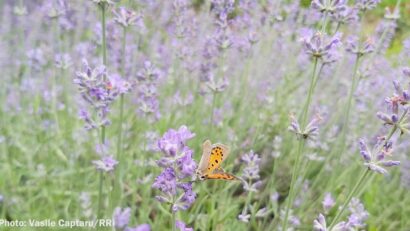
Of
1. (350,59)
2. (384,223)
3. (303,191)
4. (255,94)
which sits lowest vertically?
(384,223)

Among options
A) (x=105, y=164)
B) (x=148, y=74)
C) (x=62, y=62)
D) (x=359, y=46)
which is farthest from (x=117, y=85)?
(x=359, y=46)

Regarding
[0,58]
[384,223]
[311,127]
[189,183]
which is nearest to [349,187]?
[384,223]

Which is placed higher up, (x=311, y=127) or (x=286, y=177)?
(x=311, y=127)

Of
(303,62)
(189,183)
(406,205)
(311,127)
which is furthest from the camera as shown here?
(303,62)

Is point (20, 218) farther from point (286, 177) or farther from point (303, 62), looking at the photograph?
point (303, 62)

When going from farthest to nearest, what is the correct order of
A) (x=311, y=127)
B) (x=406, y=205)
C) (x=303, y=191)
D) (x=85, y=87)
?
1. (x=406, y=205)
2. (x=303, y=191)
3. (x=85, y=87)
4. (x=311, y=127)

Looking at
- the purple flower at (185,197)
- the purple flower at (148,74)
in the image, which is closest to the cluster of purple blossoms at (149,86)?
the purple flower at (148,74)

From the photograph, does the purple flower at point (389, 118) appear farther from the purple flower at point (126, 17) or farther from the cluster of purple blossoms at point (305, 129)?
the purple flower at point (126, 17)
